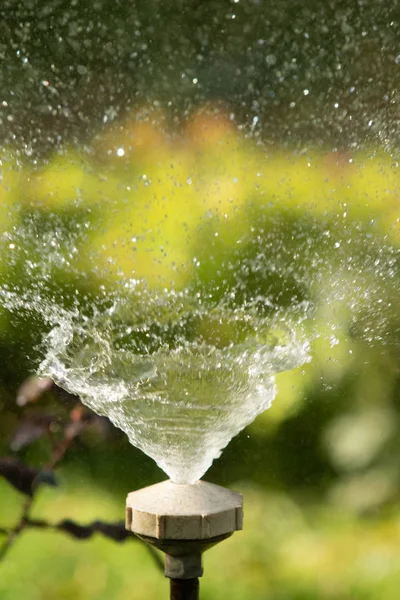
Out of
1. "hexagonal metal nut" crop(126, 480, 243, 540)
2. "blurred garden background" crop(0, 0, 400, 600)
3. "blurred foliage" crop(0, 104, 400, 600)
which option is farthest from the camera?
"blurred foliage" crop(0, 104, 400, 600)

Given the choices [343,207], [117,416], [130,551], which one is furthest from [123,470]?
[343,207]

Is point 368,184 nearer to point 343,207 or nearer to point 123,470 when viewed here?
point 343,207

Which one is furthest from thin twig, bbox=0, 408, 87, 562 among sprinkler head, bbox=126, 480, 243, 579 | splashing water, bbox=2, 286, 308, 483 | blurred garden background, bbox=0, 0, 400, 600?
sprinkler head, bbox=126, 480, 243, 579

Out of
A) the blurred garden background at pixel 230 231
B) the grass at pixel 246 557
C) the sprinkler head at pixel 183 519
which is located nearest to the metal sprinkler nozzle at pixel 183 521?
the sprinkler head at pixel 183 519

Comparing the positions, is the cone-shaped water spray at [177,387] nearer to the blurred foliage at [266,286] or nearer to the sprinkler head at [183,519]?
the sprinkler head at [183,519]

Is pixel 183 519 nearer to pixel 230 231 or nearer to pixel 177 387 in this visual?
pixel 177 387

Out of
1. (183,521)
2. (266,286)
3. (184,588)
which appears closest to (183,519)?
(183,521)

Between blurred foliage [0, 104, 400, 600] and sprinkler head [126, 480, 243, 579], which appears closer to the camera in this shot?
sprinkler head [126, 480, 243, 579]

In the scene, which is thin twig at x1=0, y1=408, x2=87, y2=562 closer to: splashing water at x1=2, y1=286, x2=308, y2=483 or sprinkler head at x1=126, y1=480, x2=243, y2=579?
splashing water at x1=2, y1=286, x2=308, y2=483

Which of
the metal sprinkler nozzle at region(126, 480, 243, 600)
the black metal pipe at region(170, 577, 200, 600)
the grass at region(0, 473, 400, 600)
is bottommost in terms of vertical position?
the black metal pipe at region(170, 577, 200, 600)
